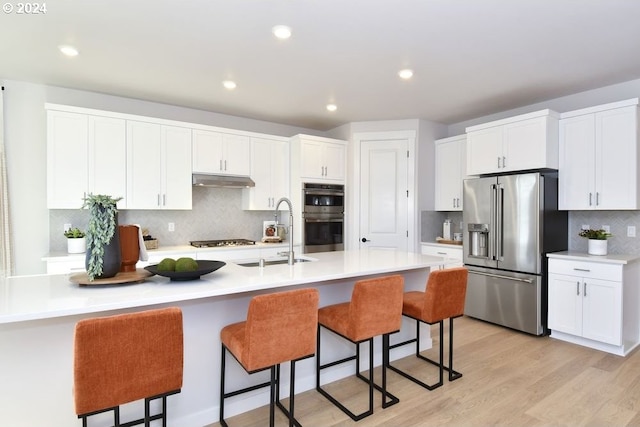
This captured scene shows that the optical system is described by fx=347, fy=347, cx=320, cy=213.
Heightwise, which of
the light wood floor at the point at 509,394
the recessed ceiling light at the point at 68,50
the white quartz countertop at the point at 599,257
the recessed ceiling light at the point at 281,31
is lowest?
the light wood floor at the point at 509,394

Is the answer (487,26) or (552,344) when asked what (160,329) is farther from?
(552,344)

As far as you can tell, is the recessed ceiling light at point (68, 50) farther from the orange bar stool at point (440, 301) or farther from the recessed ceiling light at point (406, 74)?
the orange bar stool at point (440, 301)

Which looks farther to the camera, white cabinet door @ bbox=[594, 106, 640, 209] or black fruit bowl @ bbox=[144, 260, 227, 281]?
white cabinet door @ bbox=[594, 106, 640, 209]

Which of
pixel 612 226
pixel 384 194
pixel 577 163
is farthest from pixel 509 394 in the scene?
pixel 384 194

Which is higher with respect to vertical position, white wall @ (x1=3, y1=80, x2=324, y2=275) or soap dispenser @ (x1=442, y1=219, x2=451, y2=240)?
white wall @ (x1=3, y1=80, x2=324, y2=275)

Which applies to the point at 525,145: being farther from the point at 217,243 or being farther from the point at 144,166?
the point at 144,166

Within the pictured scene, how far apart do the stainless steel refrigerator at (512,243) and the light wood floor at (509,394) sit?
531mm

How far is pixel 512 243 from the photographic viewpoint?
12.7 feet

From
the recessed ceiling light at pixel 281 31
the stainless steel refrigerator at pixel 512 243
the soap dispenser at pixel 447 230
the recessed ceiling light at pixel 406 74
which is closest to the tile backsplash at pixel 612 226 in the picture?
the stainless steel refrigerator at pixel 512 243

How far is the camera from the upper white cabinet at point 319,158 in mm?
4809

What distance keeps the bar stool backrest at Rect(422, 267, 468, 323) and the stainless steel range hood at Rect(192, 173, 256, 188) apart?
9.22ft

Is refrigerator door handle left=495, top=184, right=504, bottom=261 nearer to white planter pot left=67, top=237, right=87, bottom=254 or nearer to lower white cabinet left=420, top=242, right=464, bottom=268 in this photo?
lower white cabinet left=420, top=242, right=464, bottom=268

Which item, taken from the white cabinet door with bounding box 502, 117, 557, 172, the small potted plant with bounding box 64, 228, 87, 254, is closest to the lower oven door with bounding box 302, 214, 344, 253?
the white cabinet door with bounding box 502, 117, 557, 172

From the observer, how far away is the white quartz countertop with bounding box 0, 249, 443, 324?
146cm
